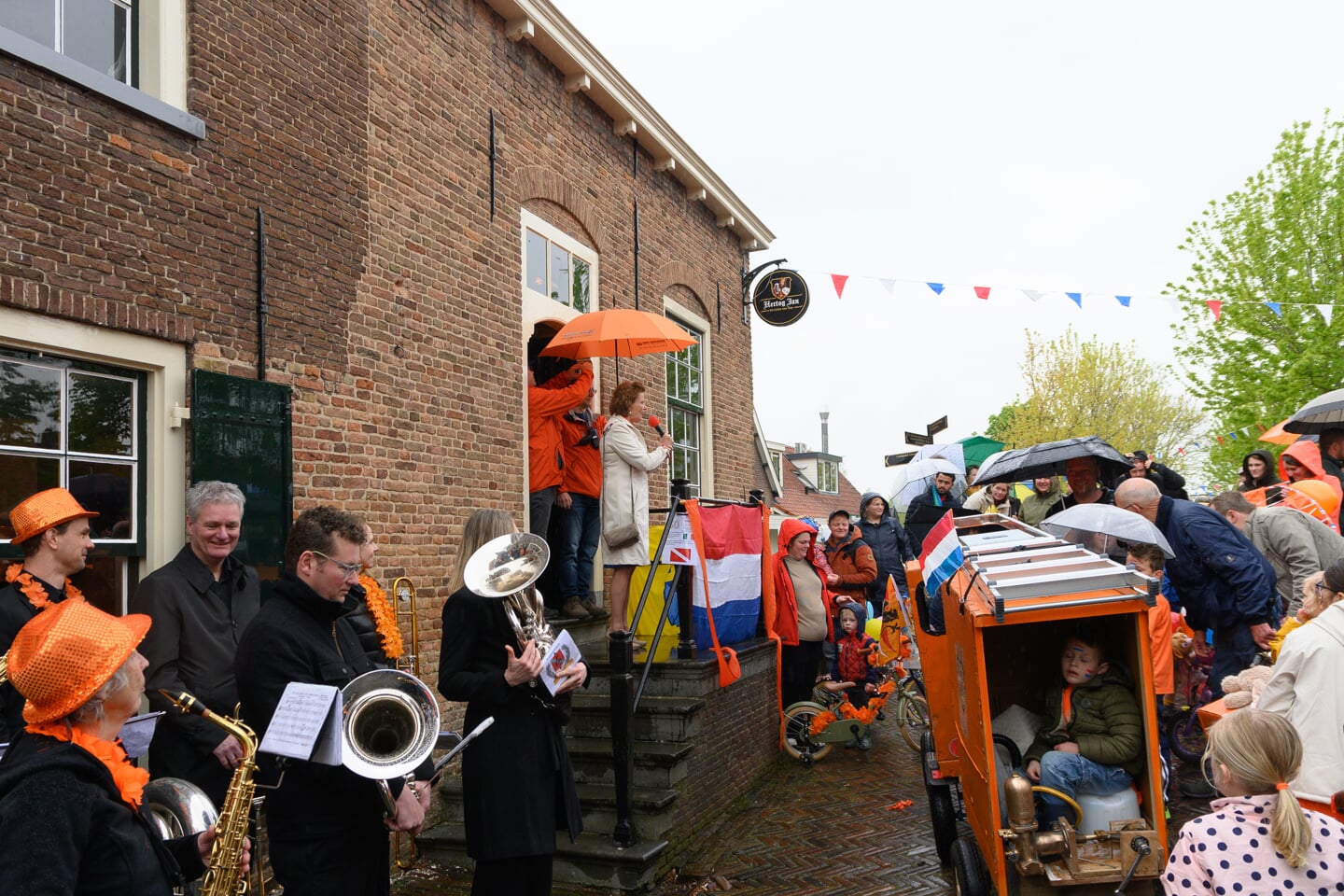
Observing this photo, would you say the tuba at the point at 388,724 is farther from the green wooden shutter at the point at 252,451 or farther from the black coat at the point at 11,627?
the green wooden shutter at the point at 252,451

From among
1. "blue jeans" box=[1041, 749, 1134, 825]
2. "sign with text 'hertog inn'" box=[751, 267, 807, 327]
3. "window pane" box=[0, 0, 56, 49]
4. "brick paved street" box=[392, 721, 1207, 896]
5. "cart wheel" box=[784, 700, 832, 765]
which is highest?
"sign with text 'hertog inn'" box=[751, 267, 807, 327]

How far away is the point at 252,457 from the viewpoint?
5.39 meters

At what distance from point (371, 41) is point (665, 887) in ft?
19.1

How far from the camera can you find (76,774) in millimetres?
2080

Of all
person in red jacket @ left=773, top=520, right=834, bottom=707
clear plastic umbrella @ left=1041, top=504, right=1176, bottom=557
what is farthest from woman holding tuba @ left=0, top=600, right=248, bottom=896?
person in red jacket @ left=773, top=520, right=834, bottom=707

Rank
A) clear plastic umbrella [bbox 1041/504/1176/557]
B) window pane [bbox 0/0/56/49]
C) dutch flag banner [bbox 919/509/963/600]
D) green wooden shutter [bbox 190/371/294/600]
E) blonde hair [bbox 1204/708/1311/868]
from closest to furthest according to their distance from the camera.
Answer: blonde hair [bbox 1204/708/1311/868] → window pane [bbox 0/0/56/49] → dutch flag banner [bbox 919/509/963/600] → green wooden shutter [bbox 190/371/294/600] → clear plastic umbrella [bbox 1041/504/1176/557]

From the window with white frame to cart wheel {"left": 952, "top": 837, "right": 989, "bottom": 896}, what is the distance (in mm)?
7268

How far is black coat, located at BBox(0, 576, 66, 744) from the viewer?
317 cm

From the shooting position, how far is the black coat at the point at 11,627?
10.4 feet

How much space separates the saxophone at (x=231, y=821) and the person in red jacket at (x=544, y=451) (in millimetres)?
5015

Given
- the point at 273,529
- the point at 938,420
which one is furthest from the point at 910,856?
the point at 938,420

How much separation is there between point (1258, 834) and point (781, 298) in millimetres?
11445

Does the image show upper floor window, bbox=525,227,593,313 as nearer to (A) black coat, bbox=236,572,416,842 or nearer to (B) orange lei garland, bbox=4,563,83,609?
(B) orange lei garland, bbox=4,563,83,609

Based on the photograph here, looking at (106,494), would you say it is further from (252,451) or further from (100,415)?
(252,451)
